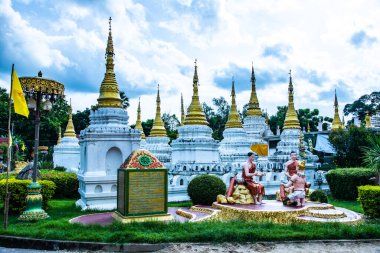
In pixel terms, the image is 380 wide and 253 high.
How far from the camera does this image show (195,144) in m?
20.5

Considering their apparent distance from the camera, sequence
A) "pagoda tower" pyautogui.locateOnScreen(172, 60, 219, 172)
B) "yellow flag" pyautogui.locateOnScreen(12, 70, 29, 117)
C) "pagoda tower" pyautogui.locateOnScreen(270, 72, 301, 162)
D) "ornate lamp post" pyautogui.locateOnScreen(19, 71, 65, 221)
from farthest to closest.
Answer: "pagoda tower" pyautogui.locateOnScreen(270, 72, 301, 162) < "pagoda tower" pyautogui.locateOnScreen(172, 60, 219, 172) < "ornate lamp post" pyautogui.locateOnScreen(19, 71, 65, 221) < "yellow flag" pyautogui.locateOnScreen(12, 70, 29, 117)

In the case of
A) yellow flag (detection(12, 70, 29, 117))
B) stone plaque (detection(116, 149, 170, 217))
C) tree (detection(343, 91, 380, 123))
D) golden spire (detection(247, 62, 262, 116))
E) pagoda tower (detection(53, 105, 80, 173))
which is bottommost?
stone plaque (detection(116, 149, 170, 217))

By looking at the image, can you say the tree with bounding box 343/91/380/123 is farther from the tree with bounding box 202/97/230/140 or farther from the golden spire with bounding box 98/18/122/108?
the golden spire with bounding box 98/18/122/108

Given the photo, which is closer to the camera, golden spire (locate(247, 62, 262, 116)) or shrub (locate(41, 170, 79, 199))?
shrub (locate(41, 170, 79, 199))

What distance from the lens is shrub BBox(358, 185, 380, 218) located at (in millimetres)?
12250

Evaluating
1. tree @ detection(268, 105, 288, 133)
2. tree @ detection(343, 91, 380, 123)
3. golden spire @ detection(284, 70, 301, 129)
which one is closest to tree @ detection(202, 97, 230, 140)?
tree @ detection(268, 105, 288, 133)

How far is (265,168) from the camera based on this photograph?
24609mm

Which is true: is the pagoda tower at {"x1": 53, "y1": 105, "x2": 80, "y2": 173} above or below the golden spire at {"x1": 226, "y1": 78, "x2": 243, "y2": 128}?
below

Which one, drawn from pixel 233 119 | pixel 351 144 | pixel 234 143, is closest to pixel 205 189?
pixel 234 143

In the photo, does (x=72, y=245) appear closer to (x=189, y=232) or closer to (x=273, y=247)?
(x=189, y=232)

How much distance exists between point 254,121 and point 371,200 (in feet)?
62.2

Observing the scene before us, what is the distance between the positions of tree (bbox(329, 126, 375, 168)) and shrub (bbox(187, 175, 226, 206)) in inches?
628

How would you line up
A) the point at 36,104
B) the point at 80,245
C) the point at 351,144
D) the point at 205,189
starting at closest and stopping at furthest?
the point at 80,245
the point at 36,104
the point at 205,189
the point at 351,144

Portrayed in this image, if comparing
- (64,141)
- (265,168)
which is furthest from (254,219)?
(64,141)
